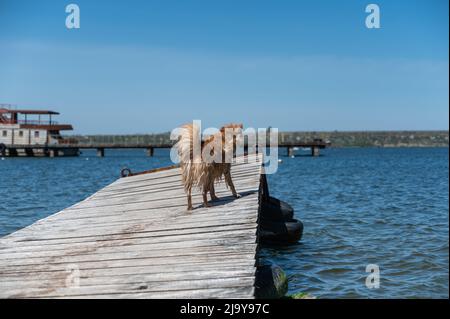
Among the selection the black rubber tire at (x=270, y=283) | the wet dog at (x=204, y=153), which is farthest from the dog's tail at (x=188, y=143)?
the black rubber tire at (x=270, y=283)

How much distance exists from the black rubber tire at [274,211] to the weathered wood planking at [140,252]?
3.04 metres

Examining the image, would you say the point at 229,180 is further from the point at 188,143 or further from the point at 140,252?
the point at 140,252

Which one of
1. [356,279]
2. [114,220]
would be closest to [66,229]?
[114,220]

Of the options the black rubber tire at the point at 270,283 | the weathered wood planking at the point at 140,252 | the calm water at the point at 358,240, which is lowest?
the calm water at the point at 358,240

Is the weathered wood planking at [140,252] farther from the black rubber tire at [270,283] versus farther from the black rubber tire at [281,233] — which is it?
the black rubber tire at [281,233]

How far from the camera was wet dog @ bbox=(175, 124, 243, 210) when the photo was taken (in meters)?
7.34

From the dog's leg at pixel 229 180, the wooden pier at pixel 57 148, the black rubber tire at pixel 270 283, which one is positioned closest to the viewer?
the black rubber tire at pixel 270 283

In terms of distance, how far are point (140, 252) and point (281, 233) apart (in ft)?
21.1

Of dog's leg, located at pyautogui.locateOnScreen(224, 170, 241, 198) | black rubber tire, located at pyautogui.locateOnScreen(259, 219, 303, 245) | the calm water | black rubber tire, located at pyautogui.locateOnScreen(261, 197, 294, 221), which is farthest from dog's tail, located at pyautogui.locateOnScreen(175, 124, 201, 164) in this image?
black rubber tire, located at pyautogui.locateOnScreen(261, 197, 294, 221)

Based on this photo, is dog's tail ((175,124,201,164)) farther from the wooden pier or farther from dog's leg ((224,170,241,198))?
the wooden pier

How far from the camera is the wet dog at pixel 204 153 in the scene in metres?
7.34

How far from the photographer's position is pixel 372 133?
16375cm

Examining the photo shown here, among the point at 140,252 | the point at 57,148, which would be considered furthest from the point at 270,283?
the point at 57,148
